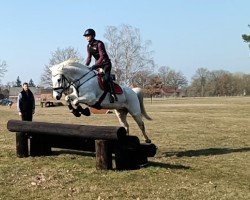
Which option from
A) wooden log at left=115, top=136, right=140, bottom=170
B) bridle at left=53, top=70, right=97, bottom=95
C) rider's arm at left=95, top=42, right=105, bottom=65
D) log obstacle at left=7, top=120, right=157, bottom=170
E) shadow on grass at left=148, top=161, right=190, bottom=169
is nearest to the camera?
log obstacle at left=7, top=120, right=157, bottom=170

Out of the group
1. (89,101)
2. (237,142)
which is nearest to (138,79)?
(237,142)

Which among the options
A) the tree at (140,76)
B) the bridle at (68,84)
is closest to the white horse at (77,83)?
the bridle at (68,84)

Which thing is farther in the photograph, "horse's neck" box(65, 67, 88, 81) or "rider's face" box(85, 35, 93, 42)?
"rider's face" box(85, 35, 93, 42)

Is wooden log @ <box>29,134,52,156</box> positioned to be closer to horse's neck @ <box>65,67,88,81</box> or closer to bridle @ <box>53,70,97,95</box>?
bridle @ <box>53,70,97,95</box>

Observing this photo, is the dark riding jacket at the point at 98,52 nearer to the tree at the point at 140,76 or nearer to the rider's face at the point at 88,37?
the rider's face at the point at 88,37

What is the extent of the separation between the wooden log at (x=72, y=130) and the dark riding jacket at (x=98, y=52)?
1.88m

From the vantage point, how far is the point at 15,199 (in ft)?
26.3

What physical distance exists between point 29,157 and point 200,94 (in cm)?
14268

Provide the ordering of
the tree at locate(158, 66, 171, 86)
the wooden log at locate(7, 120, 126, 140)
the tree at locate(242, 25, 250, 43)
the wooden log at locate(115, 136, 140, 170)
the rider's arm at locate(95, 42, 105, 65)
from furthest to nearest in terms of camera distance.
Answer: the tree at locate(158, 66, 171, 86) → the tree at locate(242, 25, 250, 43) → the rider's arm at locate(95, 42, 105, 65) → the wooden log at locate(115, 136, 140, 170) → the wooden log at locate(7, 120, 126, 140)

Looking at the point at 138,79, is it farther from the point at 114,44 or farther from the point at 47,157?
the point at 47,157

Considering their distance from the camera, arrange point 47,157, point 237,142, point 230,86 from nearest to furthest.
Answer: point 47,157, point 237,142, point 230,86

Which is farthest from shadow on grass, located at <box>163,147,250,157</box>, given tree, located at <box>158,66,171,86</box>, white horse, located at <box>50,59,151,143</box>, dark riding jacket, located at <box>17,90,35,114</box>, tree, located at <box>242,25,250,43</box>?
tree, located at <box>158,66,171,86</box>

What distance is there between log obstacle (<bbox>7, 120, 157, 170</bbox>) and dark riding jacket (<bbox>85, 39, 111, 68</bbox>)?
1873 millimetres

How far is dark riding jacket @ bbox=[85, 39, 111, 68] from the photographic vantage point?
11.7m
